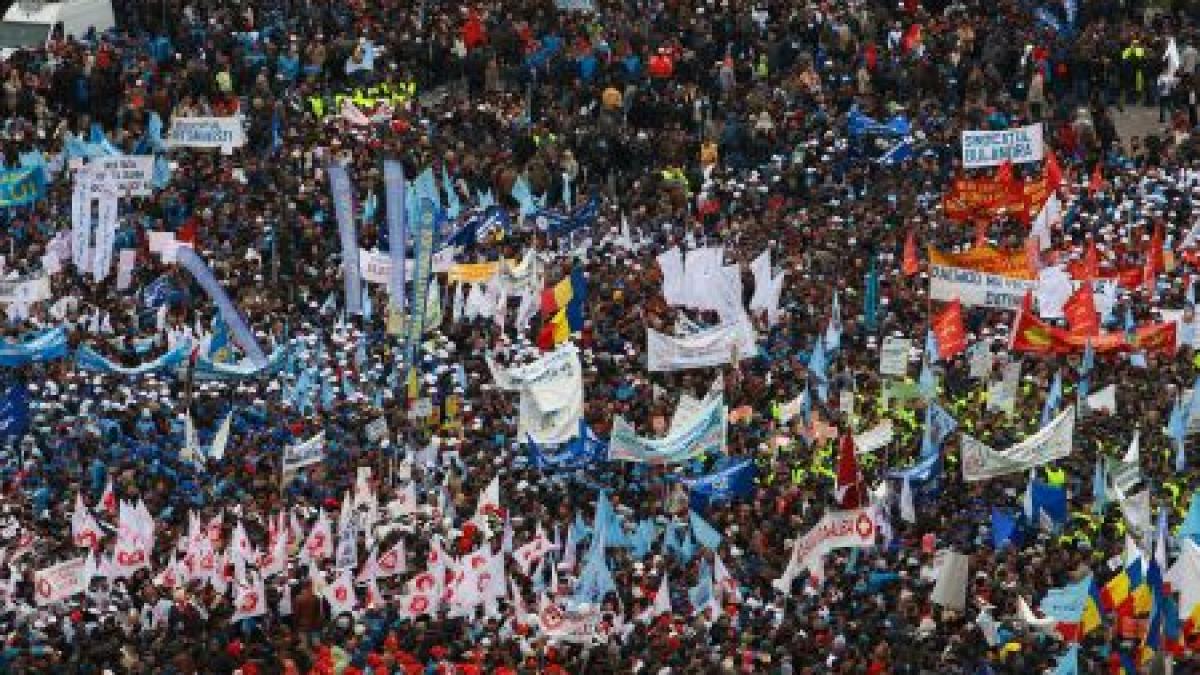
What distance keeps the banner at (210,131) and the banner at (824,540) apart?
60.0ft

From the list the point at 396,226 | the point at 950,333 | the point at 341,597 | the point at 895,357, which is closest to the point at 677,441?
the point at 895,357

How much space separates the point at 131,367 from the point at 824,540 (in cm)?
1171

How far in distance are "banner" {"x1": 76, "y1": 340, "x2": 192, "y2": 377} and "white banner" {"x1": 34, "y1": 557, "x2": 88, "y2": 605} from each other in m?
6.84

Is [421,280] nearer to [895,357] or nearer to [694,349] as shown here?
[694,349]

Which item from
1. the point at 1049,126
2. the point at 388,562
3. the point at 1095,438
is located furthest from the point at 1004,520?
the point at 1049,126

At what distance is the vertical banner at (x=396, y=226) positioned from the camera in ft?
206

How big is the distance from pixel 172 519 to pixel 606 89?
61.3 feet

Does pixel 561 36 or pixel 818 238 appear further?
pixel 561 36

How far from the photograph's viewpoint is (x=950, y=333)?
63312 millimetres

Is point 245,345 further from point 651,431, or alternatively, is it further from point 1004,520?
point 1004,520

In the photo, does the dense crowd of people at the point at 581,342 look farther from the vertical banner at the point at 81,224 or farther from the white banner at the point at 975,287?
the white banner at the point at 975,287

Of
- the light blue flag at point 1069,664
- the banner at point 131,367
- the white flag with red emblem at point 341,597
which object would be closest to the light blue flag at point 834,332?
the banner at point 131,367

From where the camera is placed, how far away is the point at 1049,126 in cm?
7388

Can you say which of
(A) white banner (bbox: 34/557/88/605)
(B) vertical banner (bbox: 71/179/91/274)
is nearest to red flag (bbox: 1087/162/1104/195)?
(B) vertical banner (bbox: 71/179/91/274)
